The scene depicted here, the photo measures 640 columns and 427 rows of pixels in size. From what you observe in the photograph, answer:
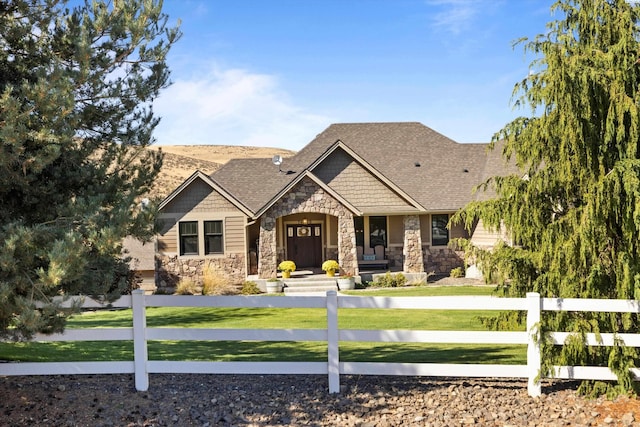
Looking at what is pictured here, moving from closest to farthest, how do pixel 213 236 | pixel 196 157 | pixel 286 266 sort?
pixel 286 266, pixel 213 236, pixel 196 157

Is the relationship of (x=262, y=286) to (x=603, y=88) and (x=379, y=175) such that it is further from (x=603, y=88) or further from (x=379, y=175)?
(x=603, y=88)

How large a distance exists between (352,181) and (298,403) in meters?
19.4

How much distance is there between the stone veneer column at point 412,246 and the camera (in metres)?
24.8

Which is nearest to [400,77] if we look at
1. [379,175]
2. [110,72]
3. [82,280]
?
[379,175]

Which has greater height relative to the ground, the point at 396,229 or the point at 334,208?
the point at 334,208

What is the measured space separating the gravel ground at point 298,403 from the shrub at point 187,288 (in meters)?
14.5

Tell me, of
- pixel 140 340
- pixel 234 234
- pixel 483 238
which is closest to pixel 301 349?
pixel 140 340

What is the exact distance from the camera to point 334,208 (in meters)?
24.0

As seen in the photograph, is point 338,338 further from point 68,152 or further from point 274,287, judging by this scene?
point 274,287

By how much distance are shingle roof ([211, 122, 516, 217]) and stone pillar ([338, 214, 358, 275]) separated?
3.08 metres

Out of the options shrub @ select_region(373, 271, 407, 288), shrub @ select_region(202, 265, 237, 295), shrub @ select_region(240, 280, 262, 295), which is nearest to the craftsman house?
shrub @ select_region(202, 265, 237, 295)

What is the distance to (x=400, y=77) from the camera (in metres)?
20.7

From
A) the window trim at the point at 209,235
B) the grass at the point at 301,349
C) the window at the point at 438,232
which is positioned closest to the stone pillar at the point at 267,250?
the window trim at the point at 209,235

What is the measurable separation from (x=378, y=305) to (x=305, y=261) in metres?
20.1
